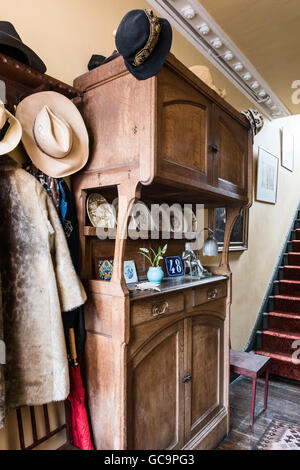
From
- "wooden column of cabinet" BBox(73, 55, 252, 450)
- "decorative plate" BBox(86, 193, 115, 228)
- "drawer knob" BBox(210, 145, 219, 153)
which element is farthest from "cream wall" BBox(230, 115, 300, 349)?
"decorative plate" BBox(86, 193, 115, 228)

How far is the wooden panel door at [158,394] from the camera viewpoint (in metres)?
1.46

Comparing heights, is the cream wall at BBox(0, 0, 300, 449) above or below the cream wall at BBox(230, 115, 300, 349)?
above

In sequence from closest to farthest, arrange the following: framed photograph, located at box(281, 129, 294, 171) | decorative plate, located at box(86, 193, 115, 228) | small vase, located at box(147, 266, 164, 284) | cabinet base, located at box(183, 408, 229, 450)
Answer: decorative plate, located at box(86, 193, 115, 228)
small vase, located at box(147, 266, 164, 284)
cabinet base, located at box(183, 408, 229, 450)
framed photograph, located at box(281, 129, 294, 171)

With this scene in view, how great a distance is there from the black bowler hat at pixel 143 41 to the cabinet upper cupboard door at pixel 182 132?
0.47 feet

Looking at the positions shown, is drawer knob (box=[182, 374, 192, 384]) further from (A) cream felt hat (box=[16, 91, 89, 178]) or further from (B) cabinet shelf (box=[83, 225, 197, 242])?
(A) cream felt hat (box=[16, 91, 89, 178])

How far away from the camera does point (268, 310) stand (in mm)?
4000

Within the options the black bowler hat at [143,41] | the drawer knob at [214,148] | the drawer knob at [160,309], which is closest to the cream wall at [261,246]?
the drawer knob at [214,148]

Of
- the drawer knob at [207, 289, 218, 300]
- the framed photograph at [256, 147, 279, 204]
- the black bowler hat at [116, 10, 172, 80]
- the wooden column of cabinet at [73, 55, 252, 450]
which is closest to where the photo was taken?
the black bowler hat at [116, 10, 172, 80]

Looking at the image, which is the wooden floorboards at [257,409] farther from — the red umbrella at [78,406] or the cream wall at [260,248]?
the red umbrella at [78,406]

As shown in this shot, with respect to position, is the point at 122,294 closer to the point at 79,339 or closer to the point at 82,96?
the point at 79,339

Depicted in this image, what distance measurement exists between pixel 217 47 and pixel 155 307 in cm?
234

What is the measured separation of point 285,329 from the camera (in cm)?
370

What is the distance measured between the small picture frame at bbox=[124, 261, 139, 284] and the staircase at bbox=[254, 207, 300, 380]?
2331 millimetres

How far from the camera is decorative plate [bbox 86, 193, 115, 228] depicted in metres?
1.62
